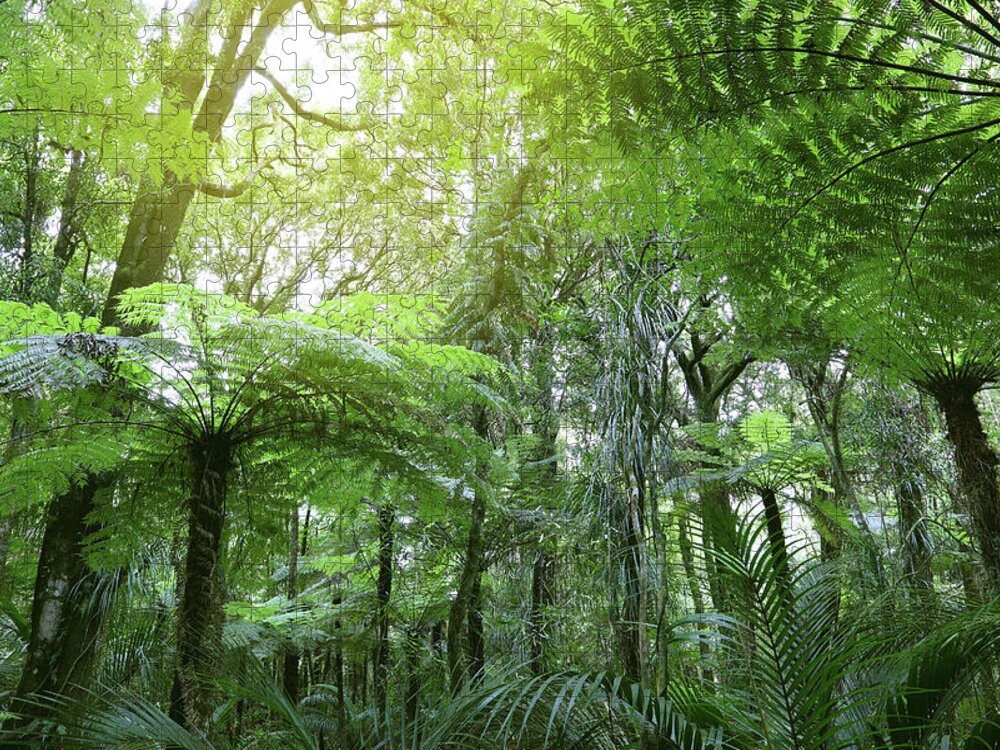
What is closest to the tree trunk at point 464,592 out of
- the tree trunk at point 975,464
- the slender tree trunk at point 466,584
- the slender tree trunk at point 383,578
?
the slender tree trunk at point 466,584

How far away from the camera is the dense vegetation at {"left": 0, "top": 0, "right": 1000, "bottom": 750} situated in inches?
67.9

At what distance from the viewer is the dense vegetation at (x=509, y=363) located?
1724 mm

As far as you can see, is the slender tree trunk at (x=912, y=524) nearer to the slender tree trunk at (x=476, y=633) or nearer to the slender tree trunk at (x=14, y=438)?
the slender tree trunk at (x=476, y=633)

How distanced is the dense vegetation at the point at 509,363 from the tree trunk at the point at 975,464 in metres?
0.02

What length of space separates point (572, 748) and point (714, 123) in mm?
1890

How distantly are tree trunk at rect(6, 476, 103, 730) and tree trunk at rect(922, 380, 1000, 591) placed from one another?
376cm

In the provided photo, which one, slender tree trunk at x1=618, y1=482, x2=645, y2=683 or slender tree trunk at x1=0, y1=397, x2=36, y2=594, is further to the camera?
slender tree trunk at x1=618, y1=482, x2=645, y2=683

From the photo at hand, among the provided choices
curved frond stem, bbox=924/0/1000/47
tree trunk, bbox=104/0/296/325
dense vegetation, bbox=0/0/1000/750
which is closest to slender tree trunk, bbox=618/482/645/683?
dense vegetation, bbox=0/0/1000/750

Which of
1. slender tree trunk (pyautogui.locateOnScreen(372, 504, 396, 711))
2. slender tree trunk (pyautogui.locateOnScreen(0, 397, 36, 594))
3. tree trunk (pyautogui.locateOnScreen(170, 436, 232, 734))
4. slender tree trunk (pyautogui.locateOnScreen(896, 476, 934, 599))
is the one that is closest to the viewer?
tree trunk (pyautogui.locateOnScreen(170, 436, 232, 734))

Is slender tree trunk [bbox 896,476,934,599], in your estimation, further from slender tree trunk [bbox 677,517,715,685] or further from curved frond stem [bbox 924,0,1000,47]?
curved frond stem [bbox 924,0,1000,47]

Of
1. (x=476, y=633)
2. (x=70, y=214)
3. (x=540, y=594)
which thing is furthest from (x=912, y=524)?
(x=70, y=214)

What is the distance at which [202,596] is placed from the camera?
2.33 m

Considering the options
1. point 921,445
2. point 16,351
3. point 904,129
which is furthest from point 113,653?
point 921,445

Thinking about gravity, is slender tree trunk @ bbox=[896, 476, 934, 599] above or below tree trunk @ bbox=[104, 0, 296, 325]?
below
